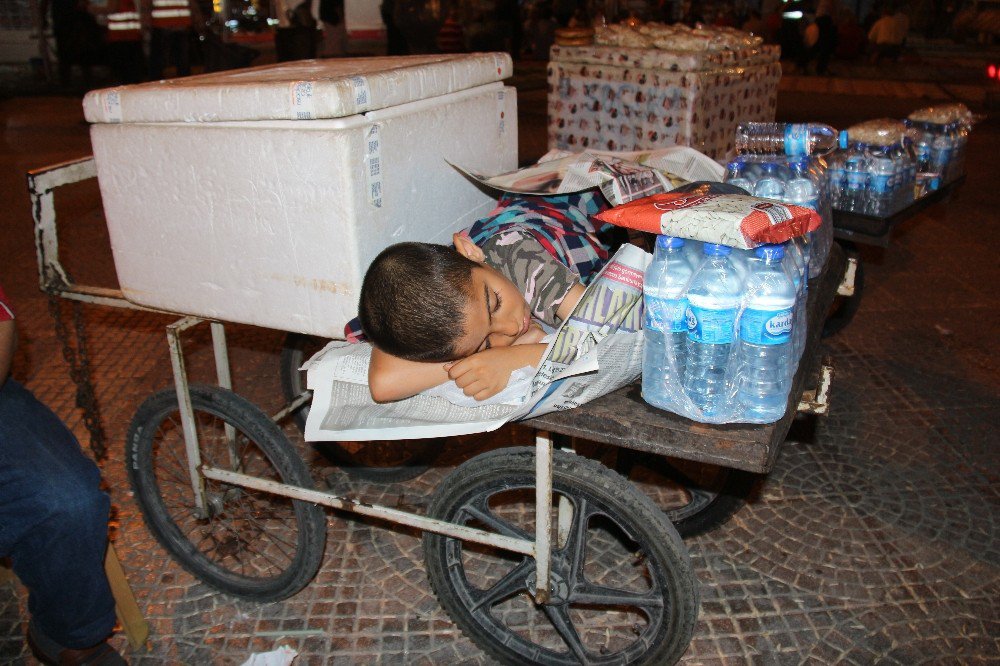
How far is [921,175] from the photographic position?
3.53 metres

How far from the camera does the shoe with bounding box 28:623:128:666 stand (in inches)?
87.0

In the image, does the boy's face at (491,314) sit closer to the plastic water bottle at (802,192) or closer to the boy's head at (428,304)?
the boy's head at (428,304)

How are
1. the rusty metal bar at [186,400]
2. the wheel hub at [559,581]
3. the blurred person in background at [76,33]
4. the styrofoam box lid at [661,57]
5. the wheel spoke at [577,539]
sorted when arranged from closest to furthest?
1. the wheel spoke at [577,539]
2. the wheel hub at [559,581]
3. the rusty metal bar at [186,400]
4. the styrofoam box lid at [661,57]
5. the blurred person in background at [76,33]

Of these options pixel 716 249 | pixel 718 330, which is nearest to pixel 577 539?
pixel 718 330

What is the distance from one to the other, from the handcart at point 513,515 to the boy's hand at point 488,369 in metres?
0.15

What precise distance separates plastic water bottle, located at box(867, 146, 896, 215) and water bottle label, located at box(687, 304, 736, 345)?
6.45 ft

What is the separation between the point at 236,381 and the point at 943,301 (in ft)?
14.1

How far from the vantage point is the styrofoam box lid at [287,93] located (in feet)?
5.73

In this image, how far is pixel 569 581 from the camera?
6.74 feet

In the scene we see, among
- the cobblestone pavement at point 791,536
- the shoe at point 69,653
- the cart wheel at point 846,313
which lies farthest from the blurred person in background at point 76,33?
the shoe at point 69,653

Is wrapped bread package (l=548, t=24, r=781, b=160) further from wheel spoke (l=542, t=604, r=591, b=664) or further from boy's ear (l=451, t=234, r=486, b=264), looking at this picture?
wheel spoke (l=542, t=604, r=591, b=664)

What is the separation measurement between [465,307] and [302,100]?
0.59m

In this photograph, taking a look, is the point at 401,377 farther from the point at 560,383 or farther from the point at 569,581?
the point at 569,581

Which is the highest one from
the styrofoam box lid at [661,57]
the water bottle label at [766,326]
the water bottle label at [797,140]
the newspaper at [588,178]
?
the styrofoam box lid at [661,57]
